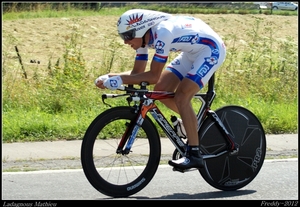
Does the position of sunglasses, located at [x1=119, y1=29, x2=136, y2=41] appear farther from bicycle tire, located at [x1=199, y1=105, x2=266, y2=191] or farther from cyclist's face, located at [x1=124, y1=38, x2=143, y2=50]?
bicycle tire, located at [x1=199, y1=105, x2=266, y2=191]

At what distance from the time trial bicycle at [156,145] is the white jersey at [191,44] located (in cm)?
33

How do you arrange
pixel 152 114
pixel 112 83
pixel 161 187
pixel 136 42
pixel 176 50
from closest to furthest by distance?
pixel 112 83
pixel 136 42
pixel 176 50
pixel 152 114
pixel 161 187

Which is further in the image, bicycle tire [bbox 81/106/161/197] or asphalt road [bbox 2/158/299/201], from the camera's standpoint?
asphalt road [bbox 2/158/299/201]

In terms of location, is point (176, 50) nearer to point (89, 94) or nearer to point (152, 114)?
A: point (152, 114)

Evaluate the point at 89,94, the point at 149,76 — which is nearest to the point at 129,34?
the point at 149,76

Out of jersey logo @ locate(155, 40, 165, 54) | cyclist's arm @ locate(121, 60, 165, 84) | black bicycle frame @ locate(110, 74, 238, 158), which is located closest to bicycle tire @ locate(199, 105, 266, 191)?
black bicycle frame @ locate(110, 74, 238, 158)

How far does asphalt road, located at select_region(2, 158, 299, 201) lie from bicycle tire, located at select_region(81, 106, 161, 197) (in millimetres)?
137

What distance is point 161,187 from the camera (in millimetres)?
6555

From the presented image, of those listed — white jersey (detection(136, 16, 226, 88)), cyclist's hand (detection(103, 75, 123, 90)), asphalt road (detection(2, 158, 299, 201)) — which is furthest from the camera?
asphalt road (detection(2, 158, 299, 201))

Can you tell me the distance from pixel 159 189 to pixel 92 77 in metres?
5.71

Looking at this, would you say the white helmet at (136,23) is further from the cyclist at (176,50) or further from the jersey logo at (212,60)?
the jersey logo at (212,60)

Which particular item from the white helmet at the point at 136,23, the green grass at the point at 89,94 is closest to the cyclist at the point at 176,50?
the white helmet at the point at 136,23

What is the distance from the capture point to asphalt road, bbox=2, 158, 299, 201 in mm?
6207

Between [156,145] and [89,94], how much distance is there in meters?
4.73
